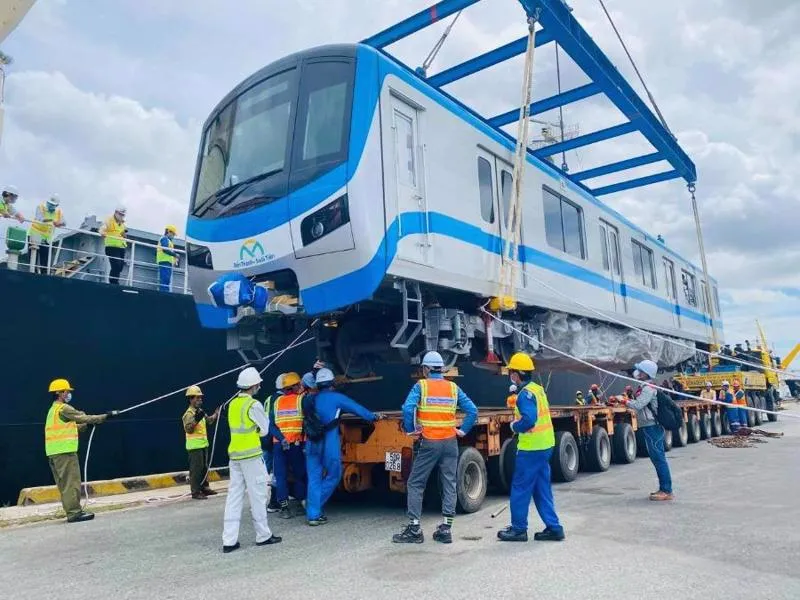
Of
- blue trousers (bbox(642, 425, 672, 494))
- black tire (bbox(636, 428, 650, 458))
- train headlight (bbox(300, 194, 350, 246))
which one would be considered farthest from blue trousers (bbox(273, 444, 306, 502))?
black tire (bbox(636, 428, 650, 458))

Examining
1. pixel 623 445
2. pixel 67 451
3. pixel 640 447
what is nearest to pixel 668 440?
pixel 640 447

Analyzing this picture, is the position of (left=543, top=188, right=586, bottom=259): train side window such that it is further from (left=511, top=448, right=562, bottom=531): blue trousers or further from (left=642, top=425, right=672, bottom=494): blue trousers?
(left=511, top=448, right=562, bottom=531): blue trousers

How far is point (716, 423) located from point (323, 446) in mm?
13151

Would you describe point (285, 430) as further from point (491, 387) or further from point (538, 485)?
point (491, 387)

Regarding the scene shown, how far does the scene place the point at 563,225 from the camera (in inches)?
350

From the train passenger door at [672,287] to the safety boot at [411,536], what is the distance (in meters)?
10.5

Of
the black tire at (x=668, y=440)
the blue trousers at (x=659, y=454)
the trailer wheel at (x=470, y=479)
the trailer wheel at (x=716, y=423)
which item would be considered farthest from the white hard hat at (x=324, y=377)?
the trailer wheel at (x=716, y=423)

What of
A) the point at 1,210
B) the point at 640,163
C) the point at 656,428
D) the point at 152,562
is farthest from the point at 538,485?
the point at 640,163

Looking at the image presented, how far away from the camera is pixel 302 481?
6648mm

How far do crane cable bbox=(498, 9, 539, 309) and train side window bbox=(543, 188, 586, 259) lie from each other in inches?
48.0

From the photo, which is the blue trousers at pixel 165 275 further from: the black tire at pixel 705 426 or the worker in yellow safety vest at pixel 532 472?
the black tire at pixel 705 426

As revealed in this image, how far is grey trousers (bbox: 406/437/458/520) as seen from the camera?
509cm

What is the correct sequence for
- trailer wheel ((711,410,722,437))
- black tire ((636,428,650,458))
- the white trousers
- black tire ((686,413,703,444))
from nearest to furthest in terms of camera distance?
the white trousers → black tire ((636,428,650,458)) → black tire ((686,413,703,444)) → trailer wheel ((711,410,722,437))

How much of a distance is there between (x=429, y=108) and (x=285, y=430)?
3653mm
